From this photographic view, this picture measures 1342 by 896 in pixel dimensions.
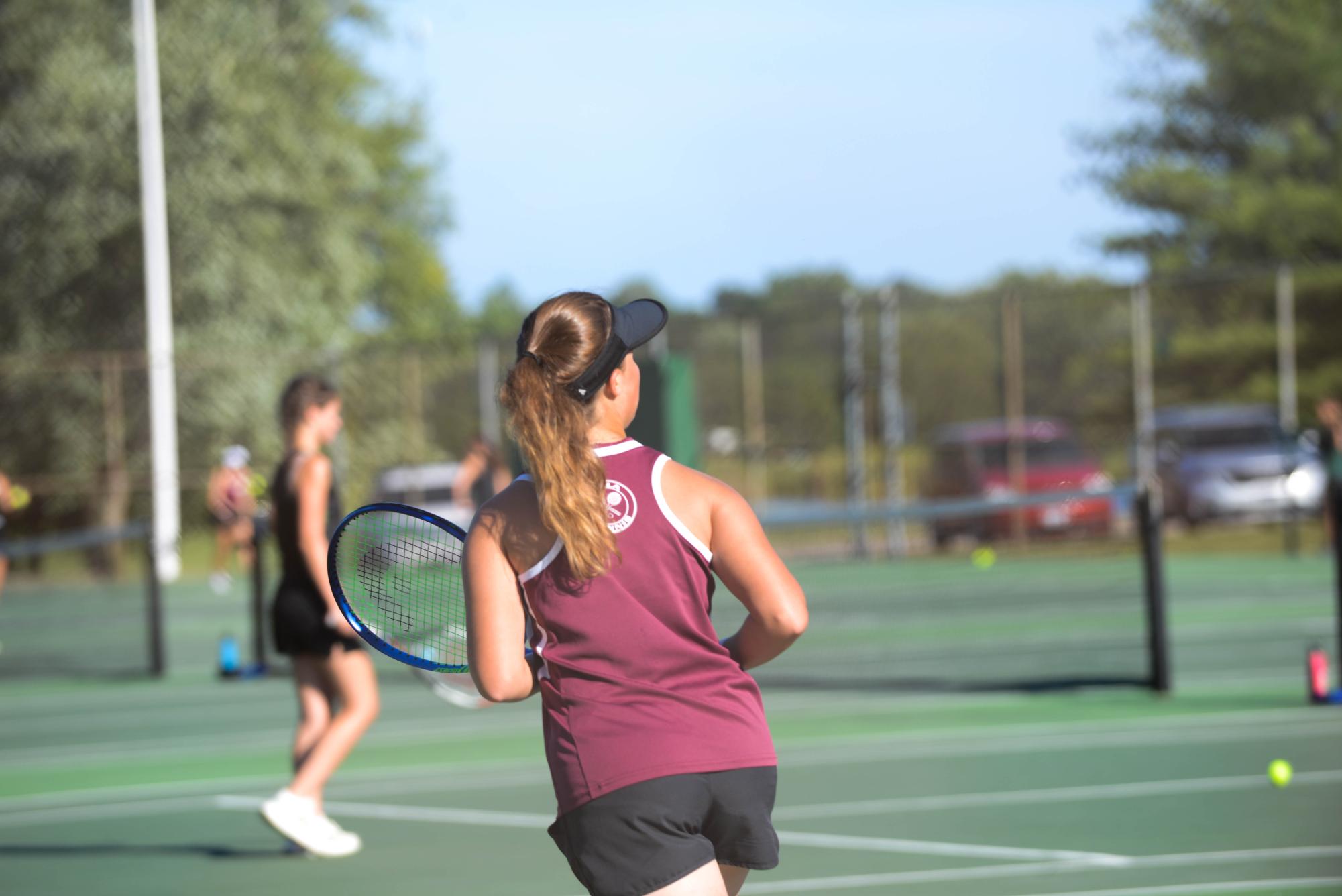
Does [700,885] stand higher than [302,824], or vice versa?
[700,885]

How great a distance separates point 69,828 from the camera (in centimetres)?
780

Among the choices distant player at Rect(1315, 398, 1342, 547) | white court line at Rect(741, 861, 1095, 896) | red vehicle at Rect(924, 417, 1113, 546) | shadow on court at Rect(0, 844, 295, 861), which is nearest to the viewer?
white court line at Rect(741, 861, 1095, 896)

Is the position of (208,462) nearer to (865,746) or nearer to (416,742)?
(416,742)

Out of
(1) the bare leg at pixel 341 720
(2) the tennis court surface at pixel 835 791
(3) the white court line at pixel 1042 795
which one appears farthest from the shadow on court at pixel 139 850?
(3) the white court line at pixel 1042 795

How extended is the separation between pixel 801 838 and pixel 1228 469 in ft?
58.5

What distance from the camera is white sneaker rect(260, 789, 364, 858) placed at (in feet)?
21.2

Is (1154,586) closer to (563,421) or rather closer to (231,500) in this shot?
(563,421)

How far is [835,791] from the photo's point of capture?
25.8 ft

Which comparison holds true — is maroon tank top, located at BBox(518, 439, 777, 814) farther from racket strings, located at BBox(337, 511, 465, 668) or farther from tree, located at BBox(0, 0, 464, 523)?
tree, located at BBox(0, 0, 464, 523)

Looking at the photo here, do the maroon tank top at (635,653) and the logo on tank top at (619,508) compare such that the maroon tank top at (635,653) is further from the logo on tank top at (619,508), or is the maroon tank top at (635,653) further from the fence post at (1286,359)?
the fence post at (1286,359)

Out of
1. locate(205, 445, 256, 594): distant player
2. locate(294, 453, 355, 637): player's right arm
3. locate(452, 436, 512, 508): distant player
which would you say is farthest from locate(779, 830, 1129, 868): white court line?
locate(205, 445, 256, 594): distant player

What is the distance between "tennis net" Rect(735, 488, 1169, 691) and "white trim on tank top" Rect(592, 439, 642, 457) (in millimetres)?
6688

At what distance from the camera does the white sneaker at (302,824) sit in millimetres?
6473

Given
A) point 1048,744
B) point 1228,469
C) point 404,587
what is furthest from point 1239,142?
point 404,587
